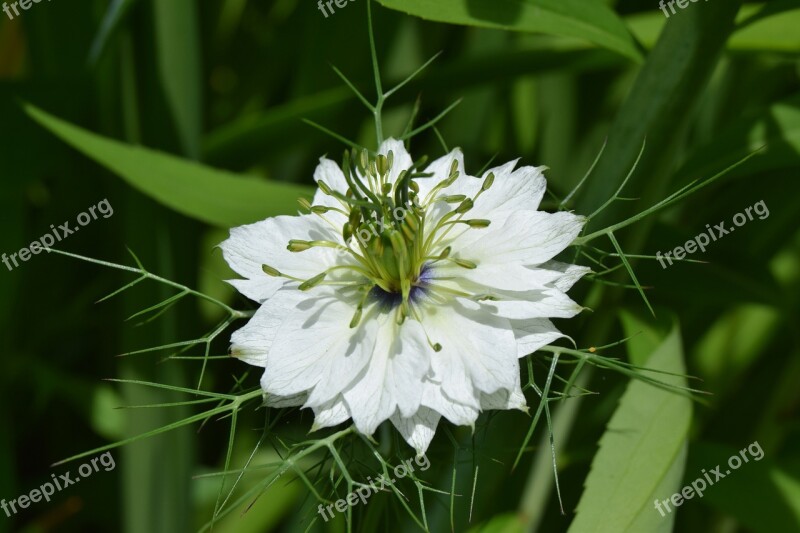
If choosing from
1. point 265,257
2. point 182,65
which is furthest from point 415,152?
point 265,257

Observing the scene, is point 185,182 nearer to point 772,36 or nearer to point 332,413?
point 332,413

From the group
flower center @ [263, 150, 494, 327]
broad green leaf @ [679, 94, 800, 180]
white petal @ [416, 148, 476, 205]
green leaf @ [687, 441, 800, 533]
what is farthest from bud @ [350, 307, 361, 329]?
green leaf @ [687, 441, 800, 533]

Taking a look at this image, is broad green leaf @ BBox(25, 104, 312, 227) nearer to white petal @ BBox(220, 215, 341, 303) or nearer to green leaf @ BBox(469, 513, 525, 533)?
white petal @ BBox(220, 215, 341, 303)

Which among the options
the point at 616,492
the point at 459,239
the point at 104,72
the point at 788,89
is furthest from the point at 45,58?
the point at 788,89

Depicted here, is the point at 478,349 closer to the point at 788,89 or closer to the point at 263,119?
the point at 263,119

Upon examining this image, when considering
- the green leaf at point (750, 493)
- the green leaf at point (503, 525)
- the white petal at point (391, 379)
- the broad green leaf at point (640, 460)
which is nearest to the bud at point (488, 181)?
the white petal at point (391, 379)

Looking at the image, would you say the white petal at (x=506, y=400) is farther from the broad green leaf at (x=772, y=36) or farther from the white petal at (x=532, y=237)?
the broad green leaf at (x=772, y=36)
